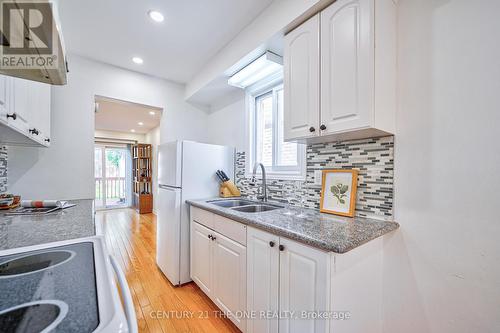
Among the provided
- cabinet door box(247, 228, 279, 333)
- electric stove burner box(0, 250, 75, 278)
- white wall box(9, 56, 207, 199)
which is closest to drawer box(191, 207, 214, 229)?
cabinet door box(247, 228, 279, 333)

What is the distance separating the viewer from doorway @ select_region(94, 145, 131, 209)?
6.06 metres

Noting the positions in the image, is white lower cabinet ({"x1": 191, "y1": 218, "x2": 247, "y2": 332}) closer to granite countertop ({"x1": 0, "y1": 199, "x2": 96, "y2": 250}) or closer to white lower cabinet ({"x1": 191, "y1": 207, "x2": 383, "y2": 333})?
white lower cabinet ({"x1": 191, "y1": 207, "x2": 383, "y2": 333})

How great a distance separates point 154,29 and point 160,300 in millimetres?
2454

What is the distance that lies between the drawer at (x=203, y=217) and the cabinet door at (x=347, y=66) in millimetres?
1159

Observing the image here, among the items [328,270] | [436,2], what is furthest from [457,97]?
[328,270]

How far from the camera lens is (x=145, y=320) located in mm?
1626

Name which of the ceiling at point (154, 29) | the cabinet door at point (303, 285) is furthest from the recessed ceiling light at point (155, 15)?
the cabinet door at point (303, 285)

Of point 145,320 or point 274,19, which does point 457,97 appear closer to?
point 274,19

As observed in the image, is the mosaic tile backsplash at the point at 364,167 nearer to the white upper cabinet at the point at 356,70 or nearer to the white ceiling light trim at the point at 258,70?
the white upper cabinet at the point at 356,70

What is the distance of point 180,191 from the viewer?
2.13 meters

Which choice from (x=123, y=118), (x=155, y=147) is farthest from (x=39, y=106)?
(x=155, y=147)

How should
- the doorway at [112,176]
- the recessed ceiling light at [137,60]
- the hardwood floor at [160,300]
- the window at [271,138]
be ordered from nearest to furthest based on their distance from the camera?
1. the hardwood floor at [160,300]
2. the window at [271,138]
3. the recessed ceiling light at [137,60]
4. the doorway at [112,176]

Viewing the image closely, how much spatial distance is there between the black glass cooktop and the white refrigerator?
1.32m

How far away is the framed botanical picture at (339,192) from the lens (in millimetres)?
1392
